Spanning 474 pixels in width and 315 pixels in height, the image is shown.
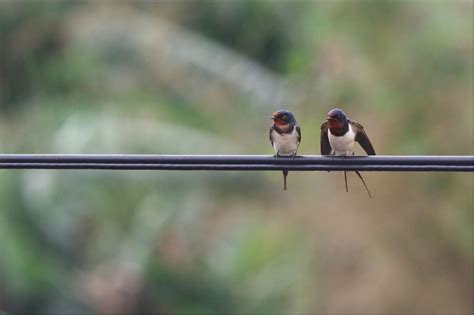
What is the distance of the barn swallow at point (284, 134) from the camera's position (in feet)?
18.3

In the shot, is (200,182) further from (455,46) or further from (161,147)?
(455,46)

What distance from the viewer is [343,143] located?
5332mm

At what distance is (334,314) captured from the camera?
11.6 m

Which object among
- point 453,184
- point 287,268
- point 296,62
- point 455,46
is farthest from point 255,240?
point 296,62

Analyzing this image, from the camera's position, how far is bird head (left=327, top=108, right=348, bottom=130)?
5324 mm

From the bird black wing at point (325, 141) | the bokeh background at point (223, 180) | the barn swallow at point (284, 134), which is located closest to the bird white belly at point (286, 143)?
the barn swallow at point (284, 134)

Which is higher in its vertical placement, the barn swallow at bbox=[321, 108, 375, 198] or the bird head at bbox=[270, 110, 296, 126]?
the bird head at bbox=[270, 110, 296, 126]

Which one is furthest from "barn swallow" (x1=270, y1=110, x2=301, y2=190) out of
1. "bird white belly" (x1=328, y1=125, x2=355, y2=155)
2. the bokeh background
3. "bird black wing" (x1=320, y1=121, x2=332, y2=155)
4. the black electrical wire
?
the bokeh background

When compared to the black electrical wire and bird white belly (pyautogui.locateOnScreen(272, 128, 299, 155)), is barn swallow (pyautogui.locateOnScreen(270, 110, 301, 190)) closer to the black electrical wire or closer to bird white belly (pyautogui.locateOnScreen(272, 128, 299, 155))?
bird white belly (pyautogui.locateOnScreen(272, 128, 299, 155))

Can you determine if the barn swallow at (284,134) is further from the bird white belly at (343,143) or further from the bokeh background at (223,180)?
the bokeh background at (223,180)

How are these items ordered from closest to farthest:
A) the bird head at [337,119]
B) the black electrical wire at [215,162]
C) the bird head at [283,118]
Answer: the black electrical wire at [215,162]
the bird head at [337,119]
the bird head at [283,118]

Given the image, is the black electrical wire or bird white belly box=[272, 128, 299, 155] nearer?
the black electrical wire

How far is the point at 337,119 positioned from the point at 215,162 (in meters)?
1.28

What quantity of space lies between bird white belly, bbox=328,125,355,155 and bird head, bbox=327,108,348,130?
0.05m
